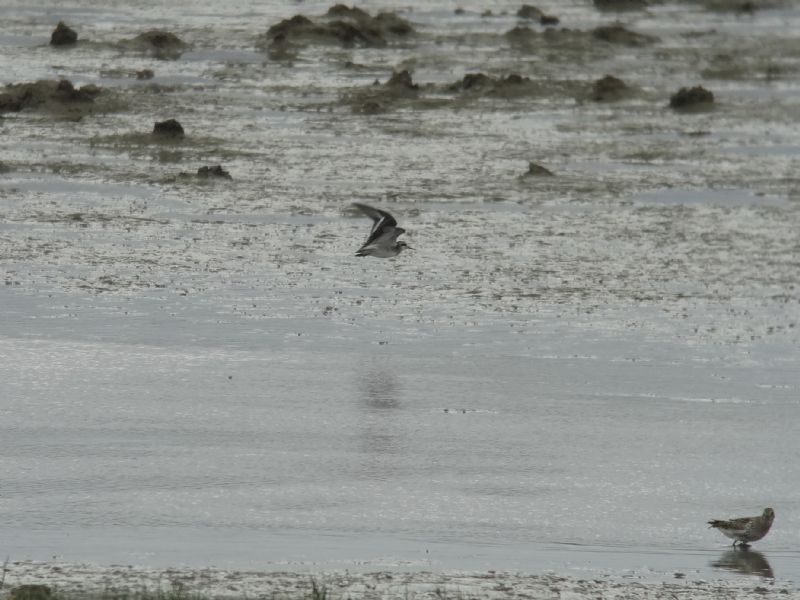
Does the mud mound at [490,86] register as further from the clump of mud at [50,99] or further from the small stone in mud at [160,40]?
the small stone in mud at [160,40]

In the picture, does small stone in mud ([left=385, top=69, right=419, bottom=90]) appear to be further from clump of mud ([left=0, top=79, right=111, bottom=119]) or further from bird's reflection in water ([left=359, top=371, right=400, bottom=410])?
bird's reflection in water ([left=359, top=371, right=400, bottom=410])

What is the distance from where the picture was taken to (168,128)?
84.9ft

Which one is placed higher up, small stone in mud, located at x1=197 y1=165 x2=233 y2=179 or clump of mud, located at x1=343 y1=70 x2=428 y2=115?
clump of mud, located at x1=343 y1=70 x2=428 y2=115

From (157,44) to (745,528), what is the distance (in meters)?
26.8

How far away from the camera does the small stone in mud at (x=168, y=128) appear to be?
25.9 meters

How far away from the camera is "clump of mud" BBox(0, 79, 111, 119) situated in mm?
28031

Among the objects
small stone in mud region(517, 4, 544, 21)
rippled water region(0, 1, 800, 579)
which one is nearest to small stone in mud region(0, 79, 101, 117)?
rippled water region(0, 1, 800, 579)

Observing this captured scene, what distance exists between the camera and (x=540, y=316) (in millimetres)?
17094

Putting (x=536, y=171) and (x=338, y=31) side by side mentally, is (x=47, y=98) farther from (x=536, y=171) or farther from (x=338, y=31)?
(x=338, y=31)

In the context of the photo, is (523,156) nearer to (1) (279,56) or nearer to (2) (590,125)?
(2) (590,125)

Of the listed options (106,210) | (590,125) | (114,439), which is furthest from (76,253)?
(590,125)

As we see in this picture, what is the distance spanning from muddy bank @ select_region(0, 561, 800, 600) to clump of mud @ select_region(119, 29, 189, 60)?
26.6m

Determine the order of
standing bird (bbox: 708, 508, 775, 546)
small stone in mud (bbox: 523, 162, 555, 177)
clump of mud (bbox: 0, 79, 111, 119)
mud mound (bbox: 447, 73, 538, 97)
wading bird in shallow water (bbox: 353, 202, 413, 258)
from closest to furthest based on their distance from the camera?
standing bird (bbox: 708, 508, 775, 546)
wading bird in shallow water (bbox: 353, 202, 413, 258)
small stone in mud (bbox: 523, 162, 555, 177)
clump of mud (bbox: 0, 79, 111, 119)
mud mound (bbox: 447, 73, 538, 97)

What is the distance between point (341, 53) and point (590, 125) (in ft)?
28.9
